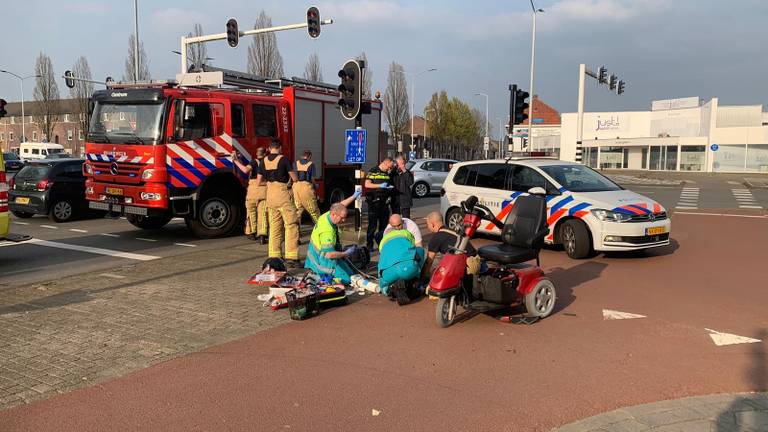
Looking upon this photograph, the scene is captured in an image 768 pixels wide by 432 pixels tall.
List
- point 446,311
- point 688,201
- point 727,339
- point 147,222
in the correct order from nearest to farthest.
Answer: point 727,339 < point 446,311 < point 147,222 < point 688,201

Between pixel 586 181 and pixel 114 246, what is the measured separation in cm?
860

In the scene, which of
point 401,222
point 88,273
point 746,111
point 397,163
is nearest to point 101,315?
point 88,273

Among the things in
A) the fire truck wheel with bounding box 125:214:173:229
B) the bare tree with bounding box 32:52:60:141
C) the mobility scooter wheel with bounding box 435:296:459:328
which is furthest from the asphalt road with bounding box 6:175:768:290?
the bare tree with bounding box 32:52:60:141

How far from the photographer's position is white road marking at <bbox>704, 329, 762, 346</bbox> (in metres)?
5.48

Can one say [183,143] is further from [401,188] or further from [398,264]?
[398,264]

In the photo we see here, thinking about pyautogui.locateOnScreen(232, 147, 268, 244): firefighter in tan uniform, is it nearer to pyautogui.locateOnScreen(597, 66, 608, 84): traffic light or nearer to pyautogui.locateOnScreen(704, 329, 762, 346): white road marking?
pyautogui.locateOnScreen(704, 329, 762, 346): white road marking

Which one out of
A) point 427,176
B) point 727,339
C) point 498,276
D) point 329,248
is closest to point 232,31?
point 427,176

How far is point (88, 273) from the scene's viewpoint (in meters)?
8.30

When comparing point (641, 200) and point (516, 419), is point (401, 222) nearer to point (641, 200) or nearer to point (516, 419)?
point (516, 419)

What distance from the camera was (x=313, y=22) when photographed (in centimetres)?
1980

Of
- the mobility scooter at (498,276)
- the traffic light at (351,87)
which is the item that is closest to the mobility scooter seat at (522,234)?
the mobility scooter at (498,276)

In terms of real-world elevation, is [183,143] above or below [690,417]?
above

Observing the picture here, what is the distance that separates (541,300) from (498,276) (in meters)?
0.56

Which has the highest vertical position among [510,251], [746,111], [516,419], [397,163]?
[746,111]
